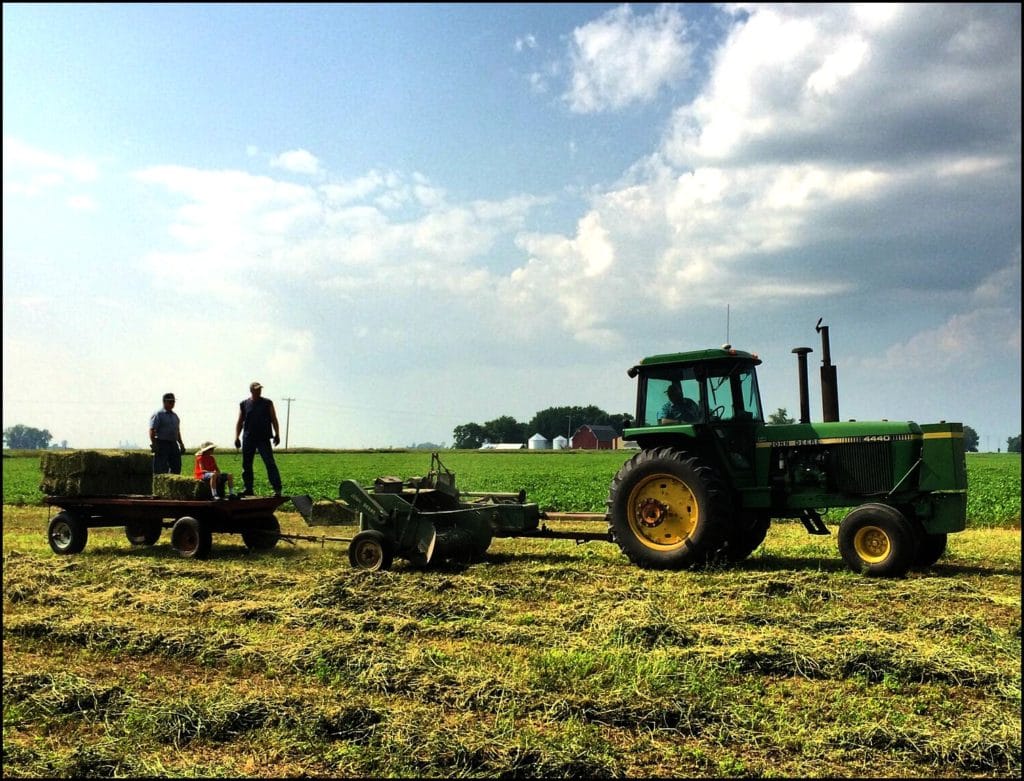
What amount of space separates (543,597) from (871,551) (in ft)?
11.6

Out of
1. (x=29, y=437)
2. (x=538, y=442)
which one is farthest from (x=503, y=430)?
(x=29, y=437)

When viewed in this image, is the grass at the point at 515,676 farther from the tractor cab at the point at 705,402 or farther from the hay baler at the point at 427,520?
the tractor cab at the point at 705,402

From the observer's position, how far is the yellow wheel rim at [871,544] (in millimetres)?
8297

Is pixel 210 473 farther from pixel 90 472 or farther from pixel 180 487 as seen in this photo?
pixel 90 472

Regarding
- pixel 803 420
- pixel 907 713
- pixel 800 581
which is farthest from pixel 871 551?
pixel 907 713

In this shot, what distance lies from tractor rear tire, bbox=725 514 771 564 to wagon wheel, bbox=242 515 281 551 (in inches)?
232

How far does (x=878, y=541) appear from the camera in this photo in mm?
8352

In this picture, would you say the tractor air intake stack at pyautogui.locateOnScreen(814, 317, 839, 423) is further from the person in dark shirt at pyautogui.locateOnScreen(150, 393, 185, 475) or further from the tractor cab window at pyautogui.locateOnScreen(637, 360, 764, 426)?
the person in dark shirt at pyautogui.locateOnScreen(150, 393, 185, 475)

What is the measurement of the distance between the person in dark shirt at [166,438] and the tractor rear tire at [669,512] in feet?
22.3

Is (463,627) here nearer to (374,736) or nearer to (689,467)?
(374,736)

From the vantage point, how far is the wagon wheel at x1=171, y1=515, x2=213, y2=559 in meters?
10.3

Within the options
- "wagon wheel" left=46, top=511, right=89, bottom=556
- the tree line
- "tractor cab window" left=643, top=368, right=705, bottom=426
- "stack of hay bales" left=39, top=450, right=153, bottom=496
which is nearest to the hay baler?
"tractor cab window" left=643, top=368, right=705, bottom=426

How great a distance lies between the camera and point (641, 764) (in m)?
3.88

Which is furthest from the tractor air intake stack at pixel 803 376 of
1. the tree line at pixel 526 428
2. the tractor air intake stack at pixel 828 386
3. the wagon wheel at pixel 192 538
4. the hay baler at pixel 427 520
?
the tree line at pixel 526 428
